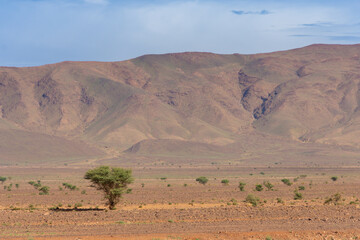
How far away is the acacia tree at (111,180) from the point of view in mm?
39875

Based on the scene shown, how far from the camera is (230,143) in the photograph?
6914 inches

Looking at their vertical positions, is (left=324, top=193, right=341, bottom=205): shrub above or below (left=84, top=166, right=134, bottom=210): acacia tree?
below

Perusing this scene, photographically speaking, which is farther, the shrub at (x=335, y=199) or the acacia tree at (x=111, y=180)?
the shrub at (x=335, y=199)

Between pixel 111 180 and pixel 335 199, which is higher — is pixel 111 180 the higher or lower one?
the higher one

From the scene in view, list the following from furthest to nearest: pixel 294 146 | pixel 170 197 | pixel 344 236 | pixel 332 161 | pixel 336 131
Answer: pixel 336 131 < pixel 294 146 < pixel 332 161 < pixel 170 197 < pixel 344 236

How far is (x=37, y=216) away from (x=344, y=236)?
18.1 metres

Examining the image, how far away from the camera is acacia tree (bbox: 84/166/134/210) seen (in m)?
39.9

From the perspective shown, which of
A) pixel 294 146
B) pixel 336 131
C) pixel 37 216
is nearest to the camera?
pixel 37 216

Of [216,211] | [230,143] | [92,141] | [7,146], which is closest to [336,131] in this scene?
[230,143]

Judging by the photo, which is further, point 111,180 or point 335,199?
point 335,199

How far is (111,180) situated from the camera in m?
40.0

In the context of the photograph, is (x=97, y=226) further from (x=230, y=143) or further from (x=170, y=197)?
(x=230, y=143)

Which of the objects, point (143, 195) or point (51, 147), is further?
point (51, 147)

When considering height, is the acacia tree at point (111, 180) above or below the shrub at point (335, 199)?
above
